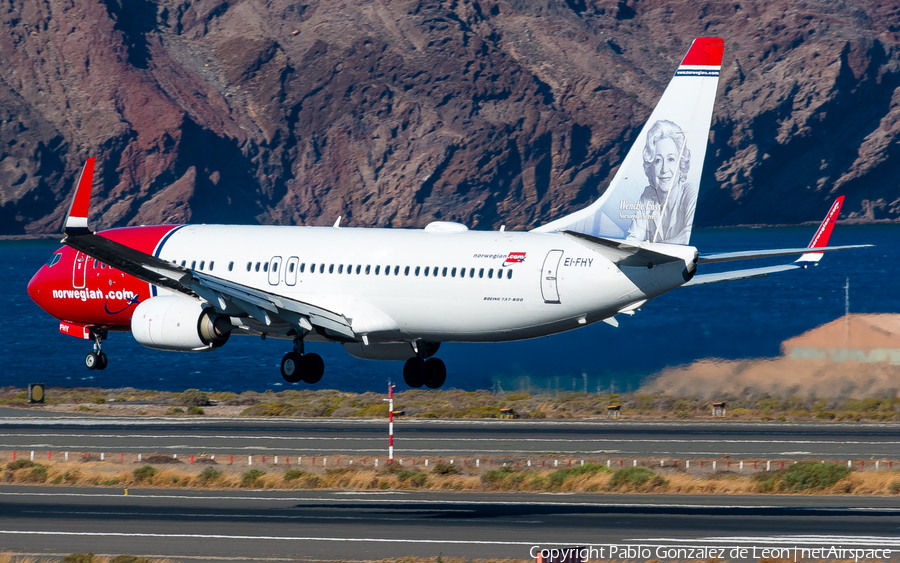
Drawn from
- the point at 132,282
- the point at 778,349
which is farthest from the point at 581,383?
the point at 132,282

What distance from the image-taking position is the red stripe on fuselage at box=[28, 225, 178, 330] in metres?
51.3

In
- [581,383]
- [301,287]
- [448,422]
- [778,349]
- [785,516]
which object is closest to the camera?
[785,516]

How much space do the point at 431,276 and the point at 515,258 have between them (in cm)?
341

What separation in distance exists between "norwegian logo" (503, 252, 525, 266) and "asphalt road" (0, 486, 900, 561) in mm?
8864

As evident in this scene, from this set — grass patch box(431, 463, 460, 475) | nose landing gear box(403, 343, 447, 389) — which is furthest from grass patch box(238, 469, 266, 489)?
nose landing gear box(403, 343, 447, 389)

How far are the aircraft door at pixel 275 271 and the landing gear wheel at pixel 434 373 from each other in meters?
6.71

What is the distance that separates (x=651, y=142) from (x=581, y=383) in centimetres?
6209

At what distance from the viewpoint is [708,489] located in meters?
52.0

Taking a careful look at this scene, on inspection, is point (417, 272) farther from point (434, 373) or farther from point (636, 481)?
point (636, 481)

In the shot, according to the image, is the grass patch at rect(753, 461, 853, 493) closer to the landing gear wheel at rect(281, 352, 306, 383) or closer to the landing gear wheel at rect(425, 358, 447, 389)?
the landing gear wheel at rect(425, 358, 447, 389)

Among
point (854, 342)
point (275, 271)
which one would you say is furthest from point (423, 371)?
point (854, 342)

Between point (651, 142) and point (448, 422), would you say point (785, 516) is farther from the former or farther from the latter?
point (448, 422)

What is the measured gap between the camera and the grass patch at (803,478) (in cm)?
5178

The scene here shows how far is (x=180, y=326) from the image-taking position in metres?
46.5
